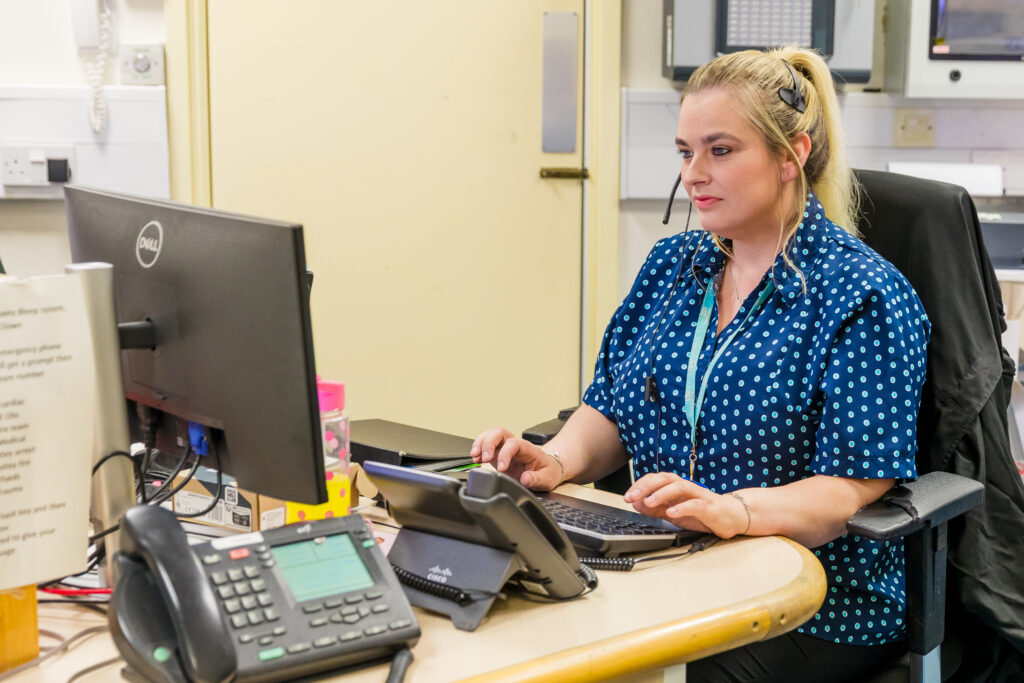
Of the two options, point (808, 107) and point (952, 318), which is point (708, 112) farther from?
point (952, 318)

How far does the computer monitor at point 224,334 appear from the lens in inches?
37.6

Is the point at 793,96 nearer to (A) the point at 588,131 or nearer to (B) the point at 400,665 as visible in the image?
(B) the point at 400,665

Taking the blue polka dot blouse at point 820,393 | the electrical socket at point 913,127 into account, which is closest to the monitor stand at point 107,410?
the blue polka dot blouse at point 820,393

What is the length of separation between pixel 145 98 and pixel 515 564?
213 centimetres

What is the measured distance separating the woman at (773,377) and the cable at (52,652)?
1.93 feet

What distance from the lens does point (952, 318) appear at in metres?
1.48

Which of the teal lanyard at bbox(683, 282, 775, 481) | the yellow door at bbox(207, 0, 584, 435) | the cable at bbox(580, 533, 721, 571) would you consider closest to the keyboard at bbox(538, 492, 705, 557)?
the cable at bbox(580, 533, 721, 571)

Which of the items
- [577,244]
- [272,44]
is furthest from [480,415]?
[272,44]

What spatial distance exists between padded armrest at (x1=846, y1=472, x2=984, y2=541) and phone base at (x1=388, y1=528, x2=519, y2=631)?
0.47 metres

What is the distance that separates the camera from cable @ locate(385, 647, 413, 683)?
88cm

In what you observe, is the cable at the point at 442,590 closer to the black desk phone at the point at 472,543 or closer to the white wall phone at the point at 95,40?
the black desk phone at the point at 472,543

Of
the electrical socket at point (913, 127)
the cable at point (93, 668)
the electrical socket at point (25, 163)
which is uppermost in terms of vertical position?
the electrical socket at point (913, 127)

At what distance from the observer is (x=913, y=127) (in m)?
2.98

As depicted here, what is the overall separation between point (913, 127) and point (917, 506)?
1988 millimetres
